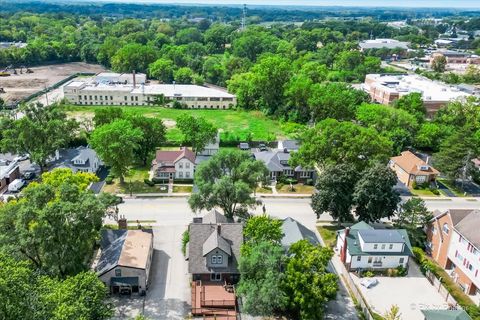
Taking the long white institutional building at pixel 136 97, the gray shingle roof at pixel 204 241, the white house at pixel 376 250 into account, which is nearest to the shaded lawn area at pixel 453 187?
the white house at pixel 376 250

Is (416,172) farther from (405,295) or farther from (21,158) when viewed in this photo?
(21,158)

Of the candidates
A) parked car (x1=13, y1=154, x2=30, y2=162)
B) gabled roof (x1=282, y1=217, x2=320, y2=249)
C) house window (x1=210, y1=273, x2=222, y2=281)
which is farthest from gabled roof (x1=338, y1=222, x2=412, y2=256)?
parked car (x1=13, y1=154, x2=30, y2=162)

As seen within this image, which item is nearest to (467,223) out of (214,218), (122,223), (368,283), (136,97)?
(368,283)

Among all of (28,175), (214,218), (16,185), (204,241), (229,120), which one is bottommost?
(229,120)

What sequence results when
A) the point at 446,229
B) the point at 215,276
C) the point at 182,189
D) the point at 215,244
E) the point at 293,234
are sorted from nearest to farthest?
the point at 215,244
the point at 215,276
the point at 293,234
the point at 446,229
the point at 182,189

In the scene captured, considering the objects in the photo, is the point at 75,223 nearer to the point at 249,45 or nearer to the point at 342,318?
the point at 342,318

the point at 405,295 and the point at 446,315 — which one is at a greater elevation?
the point at 446,315
